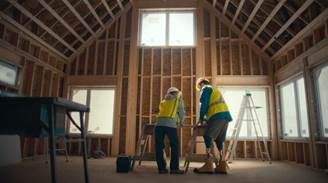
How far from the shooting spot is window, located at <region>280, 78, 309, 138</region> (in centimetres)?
542

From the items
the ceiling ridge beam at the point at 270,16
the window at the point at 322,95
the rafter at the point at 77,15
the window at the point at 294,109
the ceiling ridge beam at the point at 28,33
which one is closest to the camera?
the window at the point at 322,95

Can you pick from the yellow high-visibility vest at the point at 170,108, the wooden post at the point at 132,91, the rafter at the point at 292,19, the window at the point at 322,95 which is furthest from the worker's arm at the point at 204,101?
the wooden post at the point at 132,91

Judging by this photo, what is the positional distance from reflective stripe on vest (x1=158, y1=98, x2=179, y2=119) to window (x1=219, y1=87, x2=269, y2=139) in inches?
137

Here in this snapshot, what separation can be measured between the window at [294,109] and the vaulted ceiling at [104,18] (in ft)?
3.61

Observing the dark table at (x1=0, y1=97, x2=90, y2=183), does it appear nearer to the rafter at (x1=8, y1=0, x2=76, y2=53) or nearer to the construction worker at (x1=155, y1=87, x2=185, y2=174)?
the construction worker at (x1=155, y1=87, x2=185, y2=174)

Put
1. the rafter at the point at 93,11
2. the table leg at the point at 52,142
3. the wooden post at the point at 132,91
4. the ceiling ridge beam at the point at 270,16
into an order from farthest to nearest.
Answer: the wooden post at the point at 132,91 → the rafter at the point at 93,11 → the ceiling ridge beam at the point at 270,16 → the table leg at the point at 52,142

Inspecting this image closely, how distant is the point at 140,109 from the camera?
7.12 m

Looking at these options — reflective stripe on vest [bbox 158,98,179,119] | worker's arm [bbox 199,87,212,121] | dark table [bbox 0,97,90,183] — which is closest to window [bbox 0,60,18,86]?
reflective stripe on vest [bbox 158,98,179,119]

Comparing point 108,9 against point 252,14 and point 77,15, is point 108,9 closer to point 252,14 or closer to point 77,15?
point 77,15

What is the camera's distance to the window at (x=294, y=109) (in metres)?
5.42

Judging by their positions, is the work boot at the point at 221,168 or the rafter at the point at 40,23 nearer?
the work boot at the point at 221,168

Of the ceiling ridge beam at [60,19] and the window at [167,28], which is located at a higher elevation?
the window at [167,28]

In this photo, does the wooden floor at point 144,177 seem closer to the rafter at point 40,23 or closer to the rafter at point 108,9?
the rafter at point 40,23

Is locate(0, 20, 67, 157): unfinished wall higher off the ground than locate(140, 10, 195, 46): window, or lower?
lower
